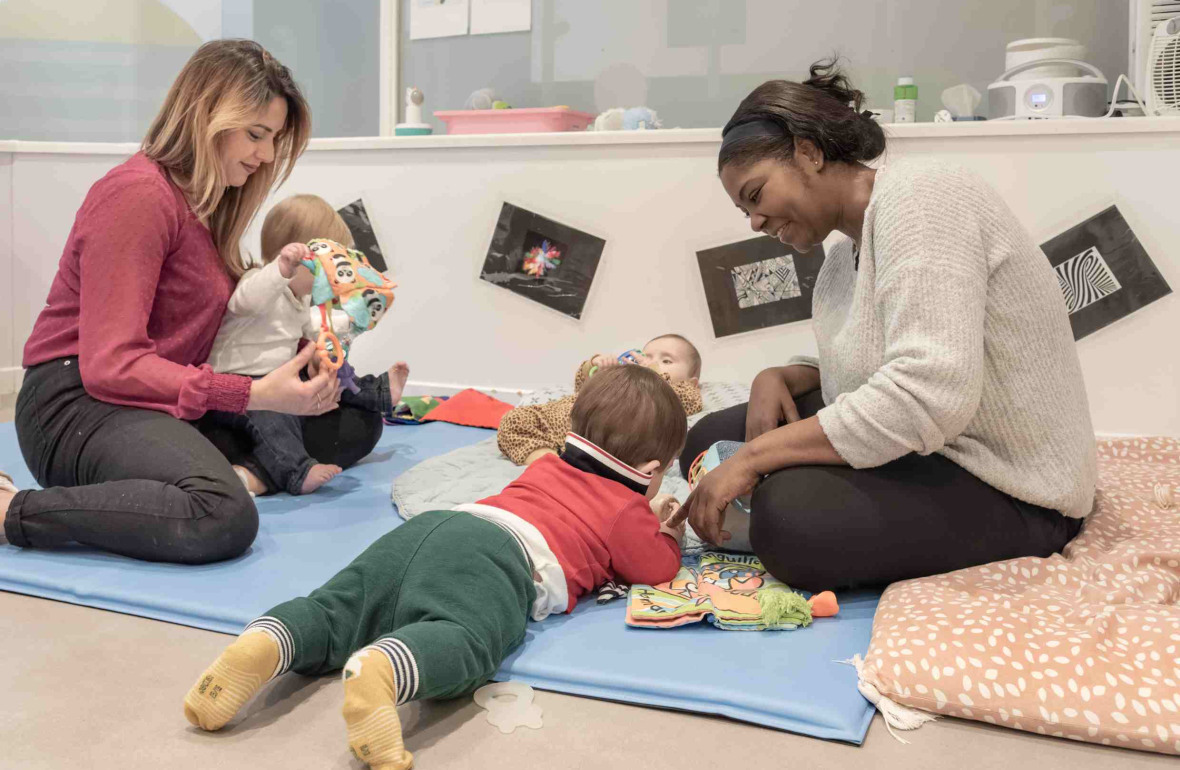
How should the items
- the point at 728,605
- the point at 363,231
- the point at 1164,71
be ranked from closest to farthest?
the point at 728,605 < the point at 1164,71 < the point at 363,231

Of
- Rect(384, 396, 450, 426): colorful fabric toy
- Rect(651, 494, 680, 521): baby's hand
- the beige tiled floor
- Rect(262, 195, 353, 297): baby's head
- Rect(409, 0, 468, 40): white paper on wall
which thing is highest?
Rect(409, 0, 468, 40): white paper on wall

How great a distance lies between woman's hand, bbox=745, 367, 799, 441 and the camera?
6.57 ft

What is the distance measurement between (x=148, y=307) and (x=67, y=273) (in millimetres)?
213

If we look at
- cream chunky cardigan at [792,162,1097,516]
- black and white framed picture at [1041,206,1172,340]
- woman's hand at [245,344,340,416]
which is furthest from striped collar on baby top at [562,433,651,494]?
black and white framed picture at [1041,206,1172,340]

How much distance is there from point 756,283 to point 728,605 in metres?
1.81

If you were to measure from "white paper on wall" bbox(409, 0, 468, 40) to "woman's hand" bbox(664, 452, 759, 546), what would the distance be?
9.16ft

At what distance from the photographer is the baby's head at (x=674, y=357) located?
3.02 meters

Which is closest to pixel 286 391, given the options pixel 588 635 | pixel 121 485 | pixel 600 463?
pixel 121 485

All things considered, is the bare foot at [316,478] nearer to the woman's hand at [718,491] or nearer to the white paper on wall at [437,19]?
the woman's hand at [718,491]

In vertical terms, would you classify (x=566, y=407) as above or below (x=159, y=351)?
below

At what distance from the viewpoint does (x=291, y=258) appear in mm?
2191

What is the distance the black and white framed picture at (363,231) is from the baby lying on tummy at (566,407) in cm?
114

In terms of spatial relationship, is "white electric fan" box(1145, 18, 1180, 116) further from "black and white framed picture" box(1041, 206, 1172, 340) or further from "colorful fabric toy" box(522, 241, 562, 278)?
"colorful fabric toy" box(522, 241, 562, 278)

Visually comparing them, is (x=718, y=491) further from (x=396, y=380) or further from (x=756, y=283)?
(x=756, y=283)
